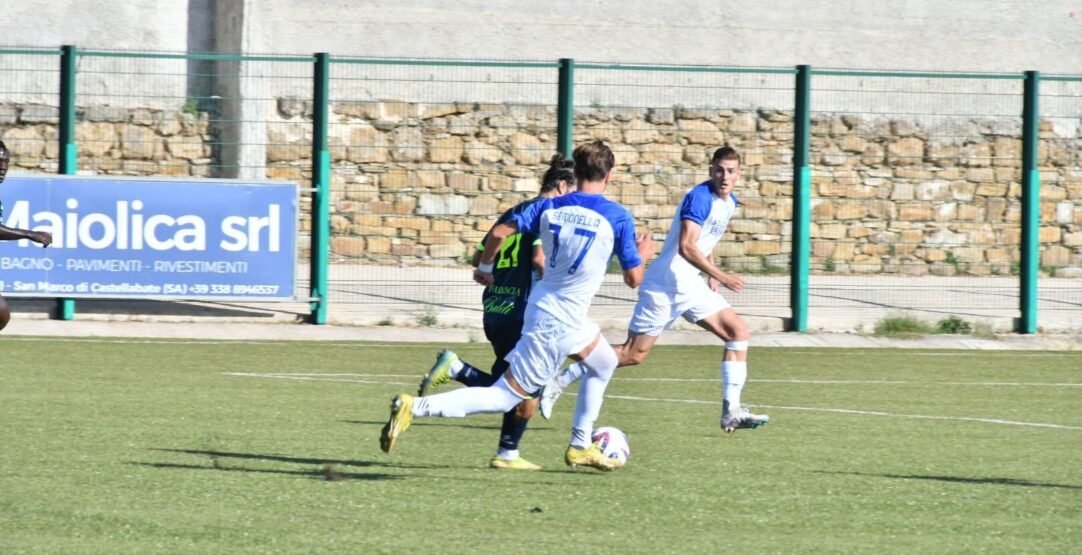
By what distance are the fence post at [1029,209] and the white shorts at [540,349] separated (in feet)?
35.4

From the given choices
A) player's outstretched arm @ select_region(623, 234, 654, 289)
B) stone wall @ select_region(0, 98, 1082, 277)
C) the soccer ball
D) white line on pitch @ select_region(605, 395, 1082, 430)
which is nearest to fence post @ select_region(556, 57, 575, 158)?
stone wall @ select_region(0, 98, 1082, 277)

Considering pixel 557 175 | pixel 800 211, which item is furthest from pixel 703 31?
pixel 557 175

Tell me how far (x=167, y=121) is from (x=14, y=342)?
5.70 metres

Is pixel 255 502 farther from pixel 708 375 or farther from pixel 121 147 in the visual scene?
pixel 121 147

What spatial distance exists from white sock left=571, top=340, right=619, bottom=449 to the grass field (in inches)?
8.3

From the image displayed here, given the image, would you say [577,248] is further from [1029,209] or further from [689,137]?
[689,137]

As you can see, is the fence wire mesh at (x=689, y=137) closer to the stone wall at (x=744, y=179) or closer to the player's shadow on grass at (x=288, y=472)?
the stone wall at (x=744, y=179)

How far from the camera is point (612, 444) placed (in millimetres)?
8586

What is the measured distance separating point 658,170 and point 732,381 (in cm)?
1101

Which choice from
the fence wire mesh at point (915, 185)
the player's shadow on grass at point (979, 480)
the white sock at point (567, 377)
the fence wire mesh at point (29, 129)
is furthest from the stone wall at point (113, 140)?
the player's shadow on grass at point (979, 480)

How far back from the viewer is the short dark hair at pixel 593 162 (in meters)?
8.21

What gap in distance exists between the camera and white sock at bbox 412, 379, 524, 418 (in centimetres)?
797

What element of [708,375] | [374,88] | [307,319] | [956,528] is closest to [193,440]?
[956,528]

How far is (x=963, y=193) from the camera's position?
72.8ft
